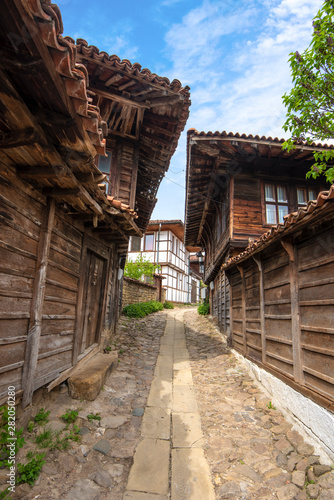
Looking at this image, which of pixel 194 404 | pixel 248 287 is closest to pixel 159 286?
pixel 248 287

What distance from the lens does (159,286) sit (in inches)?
932

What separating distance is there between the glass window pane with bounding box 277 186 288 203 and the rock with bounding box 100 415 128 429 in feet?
26.7

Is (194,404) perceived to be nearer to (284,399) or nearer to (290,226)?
(284,399)

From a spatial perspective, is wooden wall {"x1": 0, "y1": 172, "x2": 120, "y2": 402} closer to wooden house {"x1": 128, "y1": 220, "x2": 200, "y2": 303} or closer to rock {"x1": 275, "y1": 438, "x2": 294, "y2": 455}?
rock {"x1": 275, "y1": 438, "x2": 294, "y2": 455}

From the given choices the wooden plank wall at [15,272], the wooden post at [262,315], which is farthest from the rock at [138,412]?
the wooden post at [262,315]

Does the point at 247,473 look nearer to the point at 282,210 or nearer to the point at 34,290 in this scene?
the point at 34,290

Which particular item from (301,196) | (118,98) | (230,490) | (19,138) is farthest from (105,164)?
(230,490)

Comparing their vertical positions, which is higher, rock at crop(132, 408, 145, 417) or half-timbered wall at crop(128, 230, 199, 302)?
half-timbered wall at crop(128, 230, 199, 302)

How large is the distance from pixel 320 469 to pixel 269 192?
8023mm

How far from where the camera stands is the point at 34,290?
3402 mm

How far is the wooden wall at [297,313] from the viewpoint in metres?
3.33

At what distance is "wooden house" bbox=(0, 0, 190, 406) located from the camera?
6.25ft

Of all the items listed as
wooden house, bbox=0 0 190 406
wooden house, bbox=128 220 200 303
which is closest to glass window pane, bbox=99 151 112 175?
wooden house, bbox=0 0 190 406

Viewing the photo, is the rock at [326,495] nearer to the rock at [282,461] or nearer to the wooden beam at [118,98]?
the rock at [282,461]
